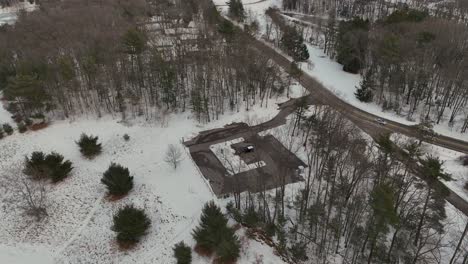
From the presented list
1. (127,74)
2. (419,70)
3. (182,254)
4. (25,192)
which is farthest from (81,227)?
(419,70)

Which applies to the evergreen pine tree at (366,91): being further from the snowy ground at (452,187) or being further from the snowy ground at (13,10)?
the snowy ground at (13,10)

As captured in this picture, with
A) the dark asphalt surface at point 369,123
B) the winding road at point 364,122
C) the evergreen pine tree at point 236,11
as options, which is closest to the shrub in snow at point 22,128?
the winding road at point 364,122

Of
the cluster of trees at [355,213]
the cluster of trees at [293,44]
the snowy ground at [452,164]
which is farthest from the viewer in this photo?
the cluster of trees at [293,44]

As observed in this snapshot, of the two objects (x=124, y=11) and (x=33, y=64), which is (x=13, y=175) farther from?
(x=124, y=11)

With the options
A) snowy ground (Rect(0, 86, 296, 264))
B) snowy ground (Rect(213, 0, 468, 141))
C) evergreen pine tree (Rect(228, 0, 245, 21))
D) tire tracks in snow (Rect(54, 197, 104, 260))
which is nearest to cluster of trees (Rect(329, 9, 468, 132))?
snowy ground (Rect(213, 0, 468, 141))

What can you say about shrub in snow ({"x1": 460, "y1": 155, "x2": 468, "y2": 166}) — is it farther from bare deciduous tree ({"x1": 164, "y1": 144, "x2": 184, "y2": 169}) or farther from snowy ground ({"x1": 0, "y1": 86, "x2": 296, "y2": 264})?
bare deciduous tree ({"x1": 164, "y1": 144, "x2": 184, "y2": 169})

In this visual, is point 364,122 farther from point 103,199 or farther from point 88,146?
point 88,146
